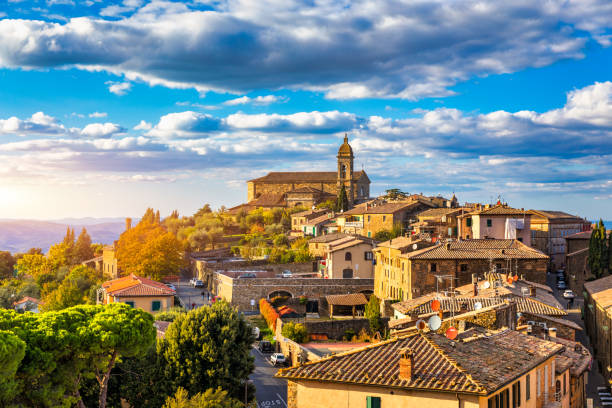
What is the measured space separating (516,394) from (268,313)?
4009 cm

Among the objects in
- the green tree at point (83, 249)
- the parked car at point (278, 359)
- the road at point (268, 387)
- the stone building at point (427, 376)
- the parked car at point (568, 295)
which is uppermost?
the stone building at point (427, 376)

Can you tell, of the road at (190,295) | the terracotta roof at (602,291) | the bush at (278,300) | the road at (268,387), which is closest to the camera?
the road at (268,387)

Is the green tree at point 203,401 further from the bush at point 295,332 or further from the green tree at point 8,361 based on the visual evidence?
the bush at point 295,332

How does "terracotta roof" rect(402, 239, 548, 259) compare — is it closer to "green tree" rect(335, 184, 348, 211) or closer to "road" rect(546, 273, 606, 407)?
"road" rect(546, 273, 606, 407)

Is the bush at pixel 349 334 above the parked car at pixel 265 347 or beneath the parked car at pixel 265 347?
above

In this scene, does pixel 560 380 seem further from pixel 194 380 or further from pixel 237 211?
pixel 237 211

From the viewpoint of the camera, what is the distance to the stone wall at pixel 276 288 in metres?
62.2

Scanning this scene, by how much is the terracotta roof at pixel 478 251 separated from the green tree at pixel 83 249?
6100cm

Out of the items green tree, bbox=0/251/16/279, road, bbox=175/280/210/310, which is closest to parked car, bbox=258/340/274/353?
road, bbox=175/280/210/310

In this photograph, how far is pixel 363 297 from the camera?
60.4m

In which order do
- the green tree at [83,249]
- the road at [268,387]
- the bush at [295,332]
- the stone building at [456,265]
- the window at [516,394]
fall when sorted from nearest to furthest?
the window at [516,394] → the road at [268,387] → the bush at [295,332] → the stone building at [456,265] → the green tree at [83,249]

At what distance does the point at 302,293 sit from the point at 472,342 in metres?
42.6

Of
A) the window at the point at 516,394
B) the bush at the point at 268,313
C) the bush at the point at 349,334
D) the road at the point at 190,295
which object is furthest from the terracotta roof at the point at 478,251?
the window at the point at 516,394

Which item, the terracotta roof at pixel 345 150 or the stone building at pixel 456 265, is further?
the terracotta roof at pixel 345 150
